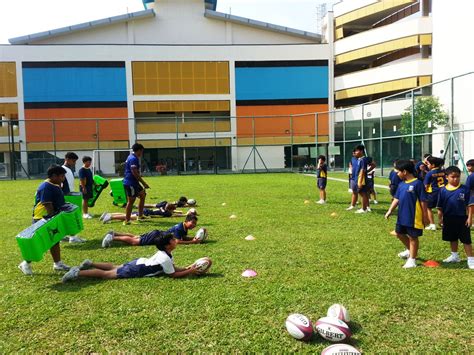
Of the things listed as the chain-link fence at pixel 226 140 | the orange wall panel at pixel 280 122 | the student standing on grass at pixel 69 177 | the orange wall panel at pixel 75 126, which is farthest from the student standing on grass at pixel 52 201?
the orange wall panel at pixel 280 122

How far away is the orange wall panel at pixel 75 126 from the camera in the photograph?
37.3 meters

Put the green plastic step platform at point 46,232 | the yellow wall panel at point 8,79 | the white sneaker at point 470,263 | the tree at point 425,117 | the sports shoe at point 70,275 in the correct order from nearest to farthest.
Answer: the green plastic step platform at point 46,232 → the sports shoe at point 70,275 → the white sneaker at point 470,263 → the tree at point 425,117 → the yellow wall panel at point 8,79

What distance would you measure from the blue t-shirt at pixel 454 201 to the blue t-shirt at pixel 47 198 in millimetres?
5588

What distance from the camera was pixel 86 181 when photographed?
36.7 feet

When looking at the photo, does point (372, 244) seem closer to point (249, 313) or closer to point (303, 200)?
point (249, 313)

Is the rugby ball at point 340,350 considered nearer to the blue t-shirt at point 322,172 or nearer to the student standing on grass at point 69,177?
the student standing on grass at point 69,177

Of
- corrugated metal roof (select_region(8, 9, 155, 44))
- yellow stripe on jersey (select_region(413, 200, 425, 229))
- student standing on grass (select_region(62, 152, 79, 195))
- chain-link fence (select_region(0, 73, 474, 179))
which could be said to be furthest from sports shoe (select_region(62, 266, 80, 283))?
corrugated metal roof (select_region(8, 9, 155, 44))

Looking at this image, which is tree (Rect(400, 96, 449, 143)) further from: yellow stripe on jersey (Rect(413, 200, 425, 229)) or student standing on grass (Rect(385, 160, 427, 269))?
yellow stripe on jersey (Rect(413, 200, 425, 229))

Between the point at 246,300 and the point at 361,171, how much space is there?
7.46m

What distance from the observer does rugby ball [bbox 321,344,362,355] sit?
3377 mm

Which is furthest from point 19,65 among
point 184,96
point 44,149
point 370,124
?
point 370,124

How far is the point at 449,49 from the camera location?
34.7 meters

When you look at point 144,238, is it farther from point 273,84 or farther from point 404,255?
point 273,84

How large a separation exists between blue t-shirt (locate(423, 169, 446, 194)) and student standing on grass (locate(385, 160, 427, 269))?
9.92 feet
